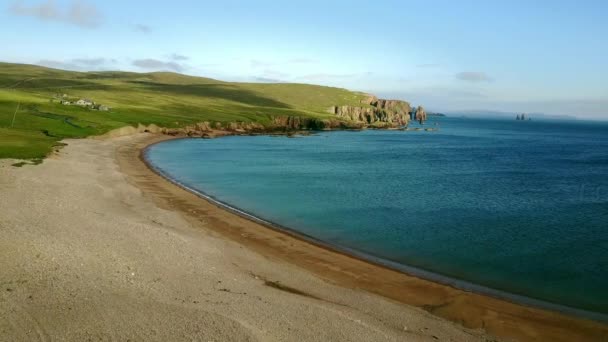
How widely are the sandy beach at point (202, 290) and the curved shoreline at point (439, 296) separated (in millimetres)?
79

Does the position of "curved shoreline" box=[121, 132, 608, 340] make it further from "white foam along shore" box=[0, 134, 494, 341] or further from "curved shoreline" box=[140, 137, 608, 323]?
"white foam along shore" box=[0, 134, 494, 341]

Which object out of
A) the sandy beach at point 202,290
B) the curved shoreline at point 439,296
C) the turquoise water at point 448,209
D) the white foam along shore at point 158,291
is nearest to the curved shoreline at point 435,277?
the curved shoreline at point 439,296

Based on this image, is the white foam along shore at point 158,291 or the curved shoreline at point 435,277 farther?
the curved shoreline at point 435,277

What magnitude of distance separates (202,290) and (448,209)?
2724cm

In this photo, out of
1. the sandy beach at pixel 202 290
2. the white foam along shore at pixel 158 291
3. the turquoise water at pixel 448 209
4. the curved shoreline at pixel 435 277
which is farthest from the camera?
the turquoise water at pixel 448 209

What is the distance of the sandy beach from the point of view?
47.6 ft

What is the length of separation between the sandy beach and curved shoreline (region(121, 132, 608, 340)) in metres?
0.08

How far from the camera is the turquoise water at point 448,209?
25.3 meters

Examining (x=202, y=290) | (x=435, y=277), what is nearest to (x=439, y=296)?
(x=435, y=277)

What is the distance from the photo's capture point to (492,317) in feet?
62.3

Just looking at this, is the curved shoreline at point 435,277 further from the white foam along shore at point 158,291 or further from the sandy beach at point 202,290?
the white foam along shore at point 158,291

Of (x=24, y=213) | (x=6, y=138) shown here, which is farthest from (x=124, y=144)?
(x=24, y=213)

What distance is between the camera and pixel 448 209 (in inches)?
1565

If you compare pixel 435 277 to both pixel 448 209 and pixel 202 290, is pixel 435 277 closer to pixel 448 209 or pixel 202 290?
pixel 202 290
